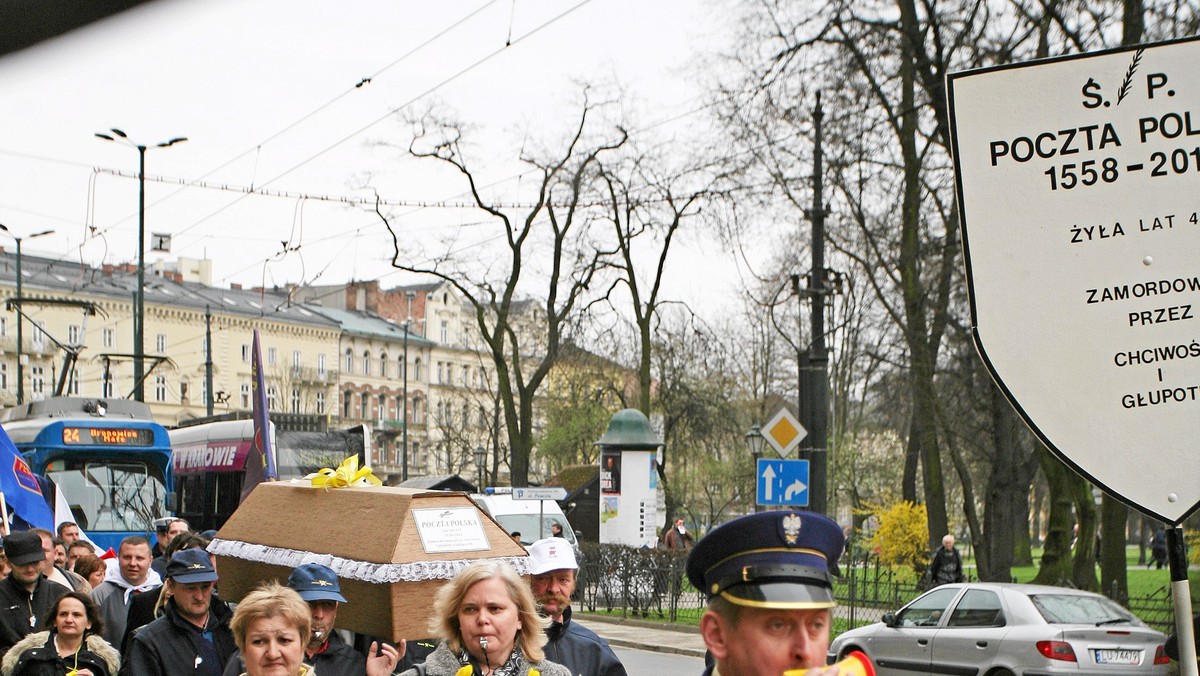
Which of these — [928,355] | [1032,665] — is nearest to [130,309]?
[928,355]

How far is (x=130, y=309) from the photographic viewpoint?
67.2 meters

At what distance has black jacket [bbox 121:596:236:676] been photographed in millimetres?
6137

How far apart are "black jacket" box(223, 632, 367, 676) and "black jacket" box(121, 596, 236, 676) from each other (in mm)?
939

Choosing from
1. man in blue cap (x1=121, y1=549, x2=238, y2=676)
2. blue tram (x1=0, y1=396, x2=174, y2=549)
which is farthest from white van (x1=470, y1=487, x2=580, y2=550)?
man in blue cap (x1=121, y1=549, x2=238, y2=676)

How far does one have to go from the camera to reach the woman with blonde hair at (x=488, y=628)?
14.8 feet

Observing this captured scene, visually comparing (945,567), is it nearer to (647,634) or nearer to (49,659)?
(647,634)

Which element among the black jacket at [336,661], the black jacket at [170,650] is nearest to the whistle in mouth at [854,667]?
the black jacket at [336,661]

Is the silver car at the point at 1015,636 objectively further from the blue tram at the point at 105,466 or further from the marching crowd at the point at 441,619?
the blue tram at the point at 105,466

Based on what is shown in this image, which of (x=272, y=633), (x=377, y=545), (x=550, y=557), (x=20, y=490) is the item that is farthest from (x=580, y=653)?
(x=20, y=490)

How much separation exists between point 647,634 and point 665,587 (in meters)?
2.52

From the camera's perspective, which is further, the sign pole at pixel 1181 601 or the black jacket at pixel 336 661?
the black jacket at pixel 336 661

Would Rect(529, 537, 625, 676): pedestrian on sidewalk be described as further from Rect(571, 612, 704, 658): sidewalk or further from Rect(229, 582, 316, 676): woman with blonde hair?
Rect(571, 612, 704, 658): sidewalk

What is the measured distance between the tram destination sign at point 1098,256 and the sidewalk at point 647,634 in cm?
1851

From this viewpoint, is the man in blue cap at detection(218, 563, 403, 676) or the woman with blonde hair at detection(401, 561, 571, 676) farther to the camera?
the man in blue cap at detection(218, 563, 403, 676)
